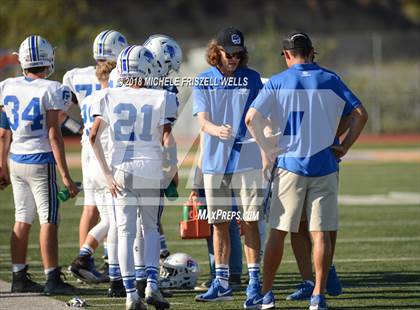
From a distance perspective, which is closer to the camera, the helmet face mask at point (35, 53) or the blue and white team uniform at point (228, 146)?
the blue and white team uniform at point (228, 146)

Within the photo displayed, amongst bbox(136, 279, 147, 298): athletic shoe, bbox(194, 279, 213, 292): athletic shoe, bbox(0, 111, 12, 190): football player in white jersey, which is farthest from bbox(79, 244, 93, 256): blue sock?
bbox(136, 279, 147, 298): athletic shoe

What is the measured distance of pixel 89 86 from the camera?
967cm

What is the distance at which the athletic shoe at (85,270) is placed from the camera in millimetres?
8906

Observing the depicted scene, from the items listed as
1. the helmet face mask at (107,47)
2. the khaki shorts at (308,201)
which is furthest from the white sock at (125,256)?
the helmet face mask at (107,47)

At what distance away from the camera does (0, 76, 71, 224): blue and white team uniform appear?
848 centimetres

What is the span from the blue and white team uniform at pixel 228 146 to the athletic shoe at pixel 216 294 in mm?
509

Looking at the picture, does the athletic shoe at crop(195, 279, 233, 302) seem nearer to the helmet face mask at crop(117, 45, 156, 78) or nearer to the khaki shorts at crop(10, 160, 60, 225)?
the khaki shorts at crop(10, 160, 60, 225)

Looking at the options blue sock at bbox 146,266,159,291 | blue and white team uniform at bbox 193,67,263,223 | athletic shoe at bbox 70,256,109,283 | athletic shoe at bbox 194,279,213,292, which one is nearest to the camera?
blue sock at bbox 146,266,159,291

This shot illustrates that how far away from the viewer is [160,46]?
29.6ft

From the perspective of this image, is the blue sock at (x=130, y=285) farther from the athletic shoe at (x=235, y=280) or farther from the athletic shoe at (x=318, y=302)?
the athletic shoe at (x=235, y=280)

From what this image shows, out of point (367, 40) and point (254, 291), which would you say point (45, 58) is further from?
point (367, 40)

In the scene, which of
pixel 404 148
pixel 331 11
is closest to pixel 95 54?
pixel 404 148

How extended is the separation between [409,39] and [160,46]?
25842 mm

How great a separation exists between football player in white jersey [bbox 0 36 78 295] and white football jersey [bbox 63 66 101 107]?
1013 mm
